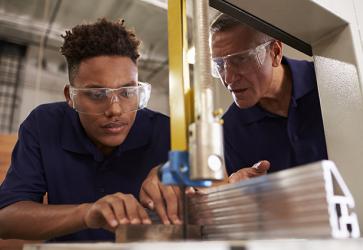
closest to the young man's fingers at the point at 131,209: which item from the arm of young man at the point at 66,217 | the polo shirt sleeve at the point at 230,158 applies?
the arm of young man at the point at 66,217

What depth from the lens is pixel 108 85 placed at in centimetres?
133

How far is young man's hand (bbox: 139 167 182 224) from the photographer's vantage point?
871mm

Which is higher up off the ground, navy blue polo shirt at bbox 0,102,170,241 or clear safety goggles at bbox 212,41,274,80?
clear safety goggles at bbox 212,41,274,80

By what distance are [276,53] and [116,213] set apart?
100cm

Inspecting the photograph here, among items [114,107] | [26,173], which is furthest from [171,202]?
[26,173]

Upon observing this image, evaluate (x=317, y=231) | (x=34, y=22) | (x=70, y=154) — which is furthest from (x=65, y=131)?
(x=34, y=22)

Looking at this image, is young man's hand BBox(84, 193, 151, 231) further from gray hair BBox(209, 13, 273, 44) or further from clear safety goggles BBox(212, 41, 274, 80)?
gray hair BBox(209, 13, 273, 44)

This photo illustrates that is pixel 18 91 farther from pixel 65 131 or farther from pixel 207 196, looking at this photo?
pixel 207 196

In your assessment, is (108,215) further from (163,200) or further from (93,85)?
(93,85)

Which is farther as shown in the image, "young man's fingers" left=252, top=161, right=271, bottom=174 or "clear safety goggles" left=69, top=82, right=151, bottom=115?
"clear safety goggles" left=69, top=82, right=151, bottom=115

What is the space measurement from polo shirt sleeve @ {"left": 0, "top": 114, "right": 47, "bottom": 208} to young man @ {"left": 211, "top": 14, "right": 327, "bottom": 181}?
2.31 ft

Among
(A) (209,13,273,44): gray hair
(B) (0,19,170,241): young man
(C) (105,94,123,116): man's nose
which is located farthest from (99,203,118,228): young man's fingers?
(A) (209,13,273,44): gray hair

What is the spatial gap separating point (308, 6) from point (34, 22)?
3.39m

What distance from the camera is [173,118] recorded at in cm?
72
